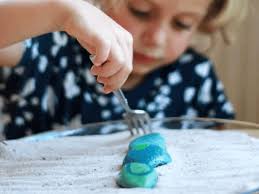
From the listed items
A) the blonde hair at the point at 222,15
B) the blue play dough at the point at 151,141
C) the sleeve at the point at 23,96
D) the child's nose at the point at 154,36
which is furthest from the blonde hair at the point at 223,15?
the blue play dough at the point at 151,141

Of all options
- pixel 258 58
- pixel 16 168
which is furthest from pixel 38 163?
pixel 258 58

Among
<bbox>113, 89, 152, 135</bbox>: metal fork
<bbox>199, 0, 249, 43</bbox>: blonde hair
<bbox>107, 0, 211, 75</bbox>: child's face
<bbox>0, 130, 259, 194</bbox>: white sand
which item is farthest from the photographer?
<bbox>199, 0, 249, 43</bbox>: blonde hair

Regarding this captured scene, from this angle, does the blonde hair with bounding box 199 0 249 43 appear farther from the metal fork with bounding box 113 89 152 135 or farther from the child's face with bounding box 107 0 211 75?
the metal fork with bounding box 113 89 152 135

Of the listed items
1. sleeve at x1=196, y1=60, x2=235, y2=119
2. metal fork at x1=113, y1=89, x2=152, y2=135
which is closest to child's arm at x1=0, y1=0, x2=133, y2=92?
metal fork at x1=113, y1=89, x2=152, y2=135

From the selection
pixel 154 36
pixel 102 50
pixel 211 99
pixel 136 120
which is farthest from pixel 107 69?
pixel 211 99

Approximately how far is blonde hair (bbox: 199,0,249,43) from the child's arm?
1.32ft

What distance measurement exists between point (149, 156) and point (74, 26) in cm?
11

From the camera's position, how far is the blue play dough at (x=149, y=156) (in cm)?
44

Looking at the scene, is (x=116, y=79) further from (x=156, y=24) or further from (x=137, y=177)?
(x=156, y=24)

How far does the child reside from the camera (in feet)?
2.38

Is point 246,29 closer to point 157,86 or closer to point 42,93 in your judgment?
point 157,86

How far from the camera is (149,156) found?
0.44 m

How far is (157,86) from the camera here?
Result: 2.67 feet

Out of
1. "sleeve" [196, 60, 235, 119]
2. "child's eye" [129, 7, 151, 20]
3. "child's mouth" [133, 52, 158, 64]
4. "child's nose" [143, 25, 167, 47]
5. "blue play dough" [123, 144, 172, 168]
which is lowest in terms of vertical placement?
"sleeve" [196, 60, 235, 119]
